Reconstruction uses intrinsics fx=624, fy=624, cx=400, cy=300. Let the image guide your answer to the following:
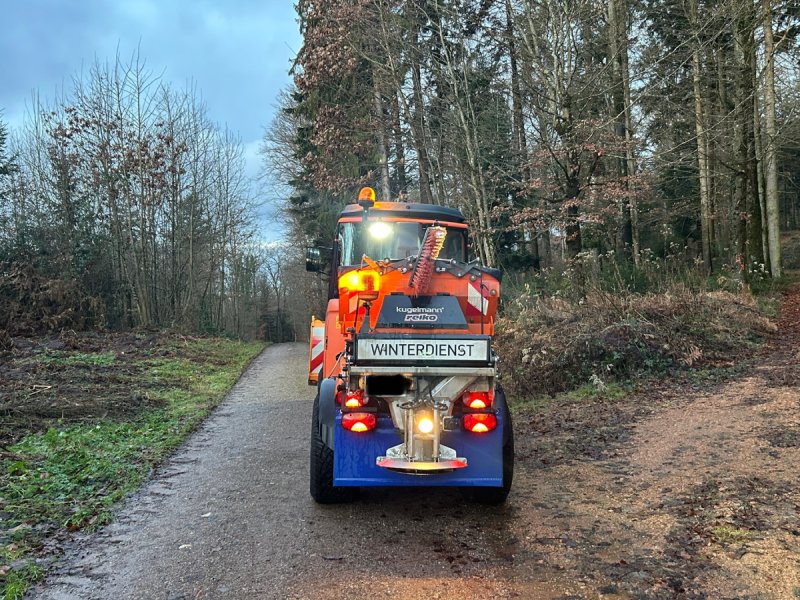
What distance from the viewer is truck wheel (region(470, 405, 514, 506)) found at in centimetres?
523

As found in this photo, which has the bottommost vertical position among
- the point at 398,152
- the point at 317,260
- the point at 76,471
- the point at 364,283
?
the point at 76,471

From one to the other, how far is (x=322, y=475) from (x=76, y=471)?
326cm

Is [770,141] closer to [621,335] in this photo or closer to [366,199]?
[621,335]

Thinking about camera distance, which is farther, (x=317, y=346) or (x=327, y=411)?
(x=317, y=346)

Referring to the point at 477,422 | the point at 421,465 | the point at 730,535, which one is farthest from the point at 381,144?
the point at 730,535

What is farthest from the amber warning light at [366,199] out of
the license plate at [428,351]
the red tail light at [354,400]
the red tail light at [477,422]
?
the red tail light at [477,422]

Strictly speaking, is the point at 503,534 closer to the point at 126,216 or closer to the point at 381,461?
the point at 381,461

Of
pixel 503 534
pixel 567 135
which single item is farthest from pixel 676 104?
pixel 503 534

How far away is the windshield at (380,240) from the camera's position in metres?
7.92

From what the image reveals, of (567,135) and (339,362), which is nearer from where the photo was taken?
(339,362)

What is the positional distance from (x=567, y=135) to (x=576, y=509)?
9283mm

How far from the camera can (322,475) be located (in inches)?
213

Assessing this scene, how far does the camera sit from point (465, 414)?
4.98 metres

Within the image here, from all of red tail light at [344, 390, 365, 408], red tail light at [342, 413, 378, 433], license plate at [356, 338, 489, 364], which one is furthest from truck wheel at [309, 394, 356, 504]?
license plate at [356, 338, 489, 364]
